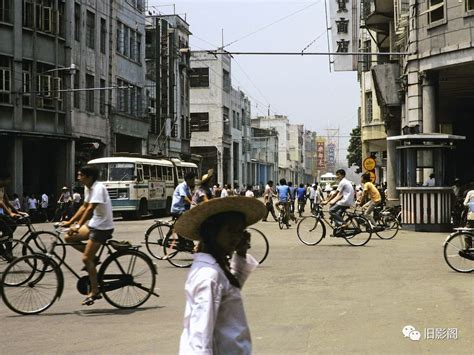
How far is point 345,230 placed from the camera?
16906 millimetres

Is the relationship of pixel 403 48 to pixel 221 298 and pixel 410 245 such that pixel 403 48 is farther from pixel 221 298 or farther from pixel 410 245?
pixel 221 298

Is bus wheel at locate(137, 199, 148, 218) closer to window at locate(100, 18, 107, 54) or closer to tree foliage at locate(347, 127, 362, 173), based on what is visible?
window at locate(100, 18, 107, 54)

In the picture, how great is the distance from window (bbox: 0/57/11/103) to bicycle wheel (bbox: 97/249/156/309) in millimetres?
24730

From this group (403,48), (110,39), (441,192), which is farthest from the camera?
(110,39)

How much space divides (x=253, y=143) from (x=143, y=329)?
93563 mm

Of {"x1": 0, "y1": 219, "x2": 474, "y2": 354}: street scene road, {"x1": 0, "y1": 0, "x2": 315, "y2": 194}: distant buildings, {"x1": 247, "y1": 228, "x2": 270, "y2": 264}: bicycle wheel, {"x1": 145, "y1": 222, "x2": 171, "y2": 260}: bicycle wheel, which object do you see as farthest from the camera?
{"x1": 0, "y1": 0, "x2": 315, "y2": 194}: distant buildings

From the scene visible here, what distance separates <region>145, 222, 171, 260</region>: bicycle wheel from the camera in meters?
13.8

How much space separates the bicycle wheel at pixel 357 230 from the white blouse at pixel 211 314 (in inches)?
550

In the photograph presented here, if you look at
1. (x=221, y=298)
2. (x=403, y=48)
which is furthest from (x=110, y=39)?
(x=221, y=298)

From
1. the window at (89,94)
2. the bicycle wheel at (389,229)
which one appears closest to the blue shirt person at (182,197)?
the bicycle wheel at (389,229)

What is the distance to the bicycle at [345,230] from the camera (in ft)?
55.4

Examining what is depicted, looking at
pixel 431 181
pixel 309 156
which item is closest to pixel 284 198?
pixel 431 181

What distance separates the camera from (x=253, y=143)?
100688 mm

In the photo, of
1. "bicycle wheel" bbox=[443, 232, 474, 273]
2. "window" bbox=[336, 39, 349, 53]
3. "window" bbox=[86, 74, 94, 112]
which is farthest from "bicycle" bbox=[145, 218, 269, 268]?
"window" bbox=[86, 74, 94, 112]
